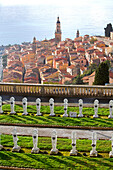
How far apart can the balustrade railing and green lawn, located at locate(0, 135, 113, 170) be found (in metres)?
4.78

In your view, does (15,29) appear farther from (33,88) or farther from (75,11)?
(33,88)

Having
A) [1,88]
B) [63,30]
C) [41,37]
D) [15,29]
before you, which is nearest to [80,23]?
[63,30]

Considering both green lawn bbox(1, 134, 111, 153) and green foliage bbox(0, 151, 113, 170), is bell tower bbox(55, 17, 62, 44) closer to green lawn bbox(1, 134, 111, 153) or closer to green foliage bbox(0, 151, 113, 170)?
green lawn bbox(1, 134, 111, 153)

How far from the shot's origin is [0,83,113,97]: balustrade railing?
13242 millimetres

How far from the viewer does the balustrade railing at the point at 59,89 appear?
43.4ft

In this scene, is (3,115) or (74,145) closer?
(74,145)

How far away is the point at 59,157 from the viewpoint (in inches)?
304

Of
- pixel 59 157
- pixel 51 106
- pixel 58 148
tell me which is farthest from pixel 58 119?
pixel 59 157

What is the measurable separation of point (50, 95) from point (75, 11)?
13742cm

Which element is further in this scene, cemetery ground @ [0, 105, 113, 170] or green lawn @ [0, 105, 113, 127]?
green lawn @ [0, 105, 113, 127]

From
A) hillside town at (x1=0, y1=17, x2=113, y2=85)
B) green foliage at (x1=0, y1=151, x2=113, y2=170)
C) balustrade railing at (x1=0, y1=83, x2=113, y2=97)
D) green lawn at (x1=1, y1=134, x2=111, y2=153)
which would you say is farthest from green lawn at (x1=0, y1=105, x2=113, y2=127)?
hillside town at (x1=0, y1=17, x2=113, y2=85)

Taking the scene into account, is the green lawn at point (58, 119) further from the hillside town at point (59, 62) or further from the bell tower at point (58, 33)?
the bell tower at point (58, 33)

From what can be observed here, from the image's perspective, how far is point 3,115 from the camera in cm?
1112

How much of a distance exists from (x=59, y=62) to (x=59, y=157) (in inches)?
2941
